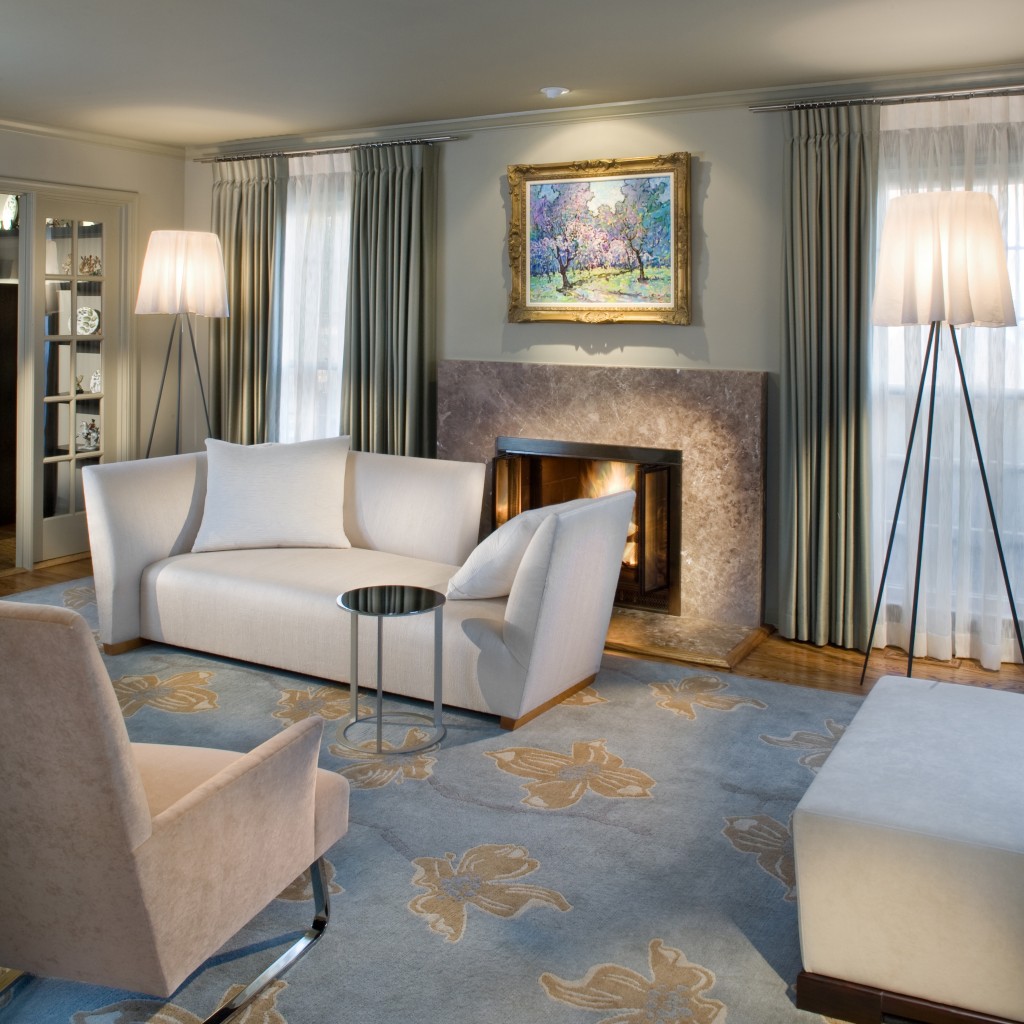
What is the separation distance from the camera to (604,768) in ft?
11.8

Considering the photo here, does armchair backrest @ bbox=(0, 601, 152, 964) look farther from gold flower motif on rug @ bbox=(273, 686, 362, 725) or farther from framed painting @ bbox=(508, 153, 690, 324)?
framed painting @ bbox=(508, 153, 690, 324)

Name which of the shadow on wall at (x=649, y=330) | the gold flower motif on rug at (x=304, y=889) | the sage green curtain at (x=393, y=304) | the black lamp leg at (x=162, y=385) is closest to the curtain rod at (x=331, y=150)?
the sage green curtain at (x=393, y=304)

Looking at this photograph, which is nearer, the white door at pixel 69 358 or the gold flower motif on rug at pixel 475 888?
the gold flower motif on rug at pixel 475 888

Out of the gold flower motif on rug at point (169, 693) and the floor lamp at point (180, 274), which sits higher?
the floor lamp at point (180, 274)

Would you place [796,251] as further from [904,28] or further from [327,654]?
[327,654]

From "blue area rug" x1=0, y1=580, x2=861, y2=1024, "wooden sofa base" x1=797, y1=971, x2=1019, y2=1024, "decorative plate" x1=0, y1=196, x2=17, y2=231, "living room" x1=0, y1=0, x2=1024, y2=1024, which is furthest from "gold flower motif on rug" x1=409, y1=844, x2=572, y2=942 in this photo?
"decorative plate" x1=0, y1=196, x2=17, y2=231

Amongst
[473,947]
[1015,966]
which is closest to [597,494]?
[473,947]

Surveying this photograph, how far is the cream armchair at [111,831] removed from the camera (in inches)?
71.3

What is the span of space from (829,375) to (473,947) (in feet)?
10.4

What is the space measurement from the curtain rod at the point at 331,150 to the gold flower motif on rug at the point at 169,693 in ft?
9.87

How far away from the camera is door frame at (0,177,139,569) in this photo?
6172 millimetres

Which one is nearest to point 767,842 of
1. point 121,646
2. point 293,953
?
point 293,953

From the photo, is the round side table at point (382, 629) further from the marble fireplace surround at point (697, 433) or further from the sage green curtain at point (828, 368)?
the sage green curtain at point (828, 368)

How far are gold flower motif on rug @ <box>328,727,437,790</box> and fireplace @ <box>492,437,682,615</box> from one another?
1.77 meters
